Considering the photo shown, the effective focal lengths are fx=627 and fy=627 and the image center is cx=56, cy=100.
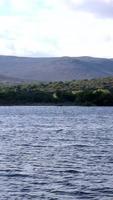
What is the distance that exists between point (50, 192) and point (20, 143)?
2710cm

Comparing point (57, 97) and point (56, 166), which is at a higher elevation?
point (57, 97)

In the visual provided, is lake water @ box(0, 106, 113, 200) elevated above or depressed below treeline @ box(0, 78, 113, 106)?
below

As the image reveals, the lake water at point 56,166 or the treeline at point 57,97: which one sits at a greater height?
the treeline at point 57,97

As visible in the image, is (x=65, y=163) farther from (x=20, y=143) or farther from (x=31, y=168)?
(x=20, y=143)

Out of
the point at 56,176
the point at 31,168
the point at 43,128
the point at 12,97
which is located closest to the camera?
the point at 56,176

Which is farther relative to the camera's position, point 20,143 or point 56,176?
point 20,143

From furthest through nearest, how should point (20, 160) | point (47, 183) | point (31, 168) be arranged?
point (20, 160), point (31, 168), point (47, 183)

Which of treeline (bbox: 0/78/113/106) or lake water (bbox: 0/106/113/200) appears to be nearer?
lake water (bbox: 0/106/113/200)

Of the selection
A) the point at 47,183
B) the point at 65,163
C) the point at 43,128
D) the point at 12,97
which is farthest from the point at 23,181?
the point at 12,97

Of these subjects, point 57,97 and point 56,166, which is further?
point 57,97

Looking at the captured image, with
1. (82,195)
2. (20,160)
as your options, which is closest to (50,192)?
(82,195)

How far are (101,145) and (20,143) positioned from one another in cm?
839

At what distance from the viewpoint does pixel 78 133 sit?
77250 mm

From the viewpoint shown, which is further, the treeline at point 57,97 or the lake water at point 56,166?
the treeline at point 57,97
